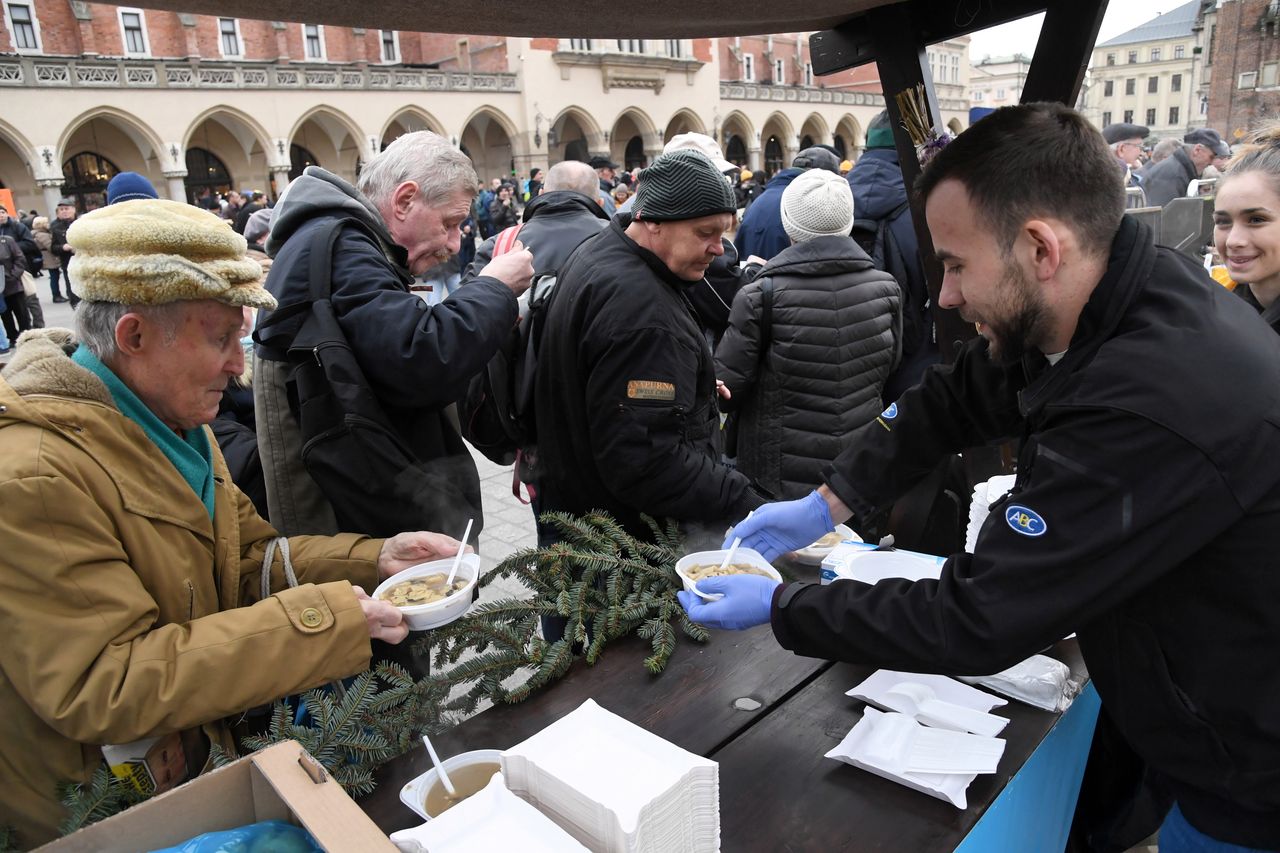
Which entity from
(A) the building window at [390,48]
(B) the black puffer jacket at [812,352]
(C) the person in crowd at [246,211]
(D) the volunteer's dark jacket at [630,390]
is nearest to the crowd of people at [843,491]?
(D) the volunteer's dark jacket at [630,390]

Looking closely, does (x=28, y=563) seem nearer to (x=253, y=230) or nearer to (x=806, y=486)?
(x=806, y=486)

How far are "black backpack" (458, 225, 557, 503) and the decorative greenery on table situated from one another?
66cm

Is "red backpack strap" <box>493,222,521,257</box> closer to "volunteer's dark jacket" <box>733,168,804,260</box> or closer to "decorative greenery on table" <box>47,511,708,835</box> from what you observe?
"volunteer's dark jacket" <box>733,168,804,260</box>

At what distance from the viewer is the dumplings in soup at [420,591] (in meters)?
1.78

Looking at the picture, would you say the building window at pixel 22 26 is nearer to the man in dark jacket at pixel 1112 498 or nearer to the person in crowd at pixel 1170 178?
the person in crowd at pixel 1170 178

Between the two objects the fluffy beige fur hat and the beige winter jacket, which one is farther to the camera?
the fluffy beige fur hat

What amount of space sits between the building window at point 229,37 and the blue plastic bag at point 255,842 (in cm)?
3769

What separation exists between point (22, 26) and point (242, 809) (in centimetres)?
3729

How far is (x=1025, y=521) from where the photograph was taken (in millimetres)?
1284

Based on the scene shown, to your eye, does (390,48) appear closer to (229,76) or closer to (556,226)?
(229,76)

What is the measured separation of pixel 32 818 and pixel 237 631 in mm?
464

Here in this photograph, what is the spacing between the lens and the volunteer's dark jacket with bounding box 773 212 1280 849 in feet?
3.91

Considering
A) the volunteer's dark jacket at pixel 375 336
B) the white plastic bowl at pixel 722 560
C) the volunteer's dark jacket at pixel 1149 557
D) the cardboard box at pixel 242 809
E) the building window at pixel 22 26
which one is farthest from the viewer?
the building window at pixel 22 26

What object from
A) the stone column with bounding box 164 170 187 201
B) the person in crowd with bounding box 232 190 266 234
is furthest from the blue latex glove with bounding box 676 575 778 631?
the stone column with bounding box 164 170 187 201
